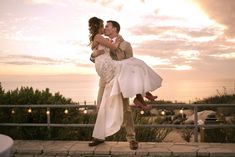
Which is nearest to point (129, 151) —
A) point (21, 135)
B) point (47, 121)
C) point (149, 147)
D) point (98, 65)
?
point (149, 147)

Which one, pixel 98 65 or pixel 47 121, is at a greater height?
pixel 98 65

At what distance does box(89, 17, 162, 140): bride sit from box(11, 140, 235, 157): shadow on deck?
41 centimetres

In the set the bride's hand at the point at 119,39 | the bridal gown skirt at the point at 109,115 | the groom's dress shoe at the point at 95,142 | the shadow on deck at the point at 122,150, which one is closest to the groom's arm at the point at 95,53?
the bride's hand at the point at 119,39

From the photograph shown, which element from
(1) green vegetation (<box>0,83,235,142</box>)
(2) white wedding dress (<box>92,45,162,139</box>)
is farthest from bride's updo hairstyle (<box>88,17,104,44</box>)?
(1) green vegetation (<box>0,83,235,142</box>)

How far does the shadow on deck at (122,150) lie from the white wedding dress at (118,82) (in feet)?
1.36

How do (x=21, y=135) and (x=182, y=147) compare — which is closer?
(x=182, y=147)

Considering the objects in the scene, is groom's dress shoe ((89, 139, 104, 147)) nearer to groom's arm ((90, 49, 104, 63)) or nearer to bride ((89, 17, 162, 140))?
bride ((89, 17, 162, 140))

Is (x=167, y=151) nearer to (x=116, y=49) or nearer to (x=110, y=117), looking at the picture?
(x=110, y=117)

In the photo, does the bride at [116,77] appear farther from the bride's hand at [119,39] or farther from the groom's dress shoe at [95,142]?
the groom's dress shoe at [95,142]

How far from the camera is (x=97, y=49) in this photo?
8.09 metres

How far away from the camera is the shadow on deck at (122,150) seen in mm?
7887

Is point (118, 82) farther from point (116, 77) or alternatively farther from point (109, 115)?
point (109, 115)

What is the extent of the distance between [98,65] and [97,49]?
0.33 m

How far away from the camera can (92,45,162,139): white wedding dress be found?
7.78 m
